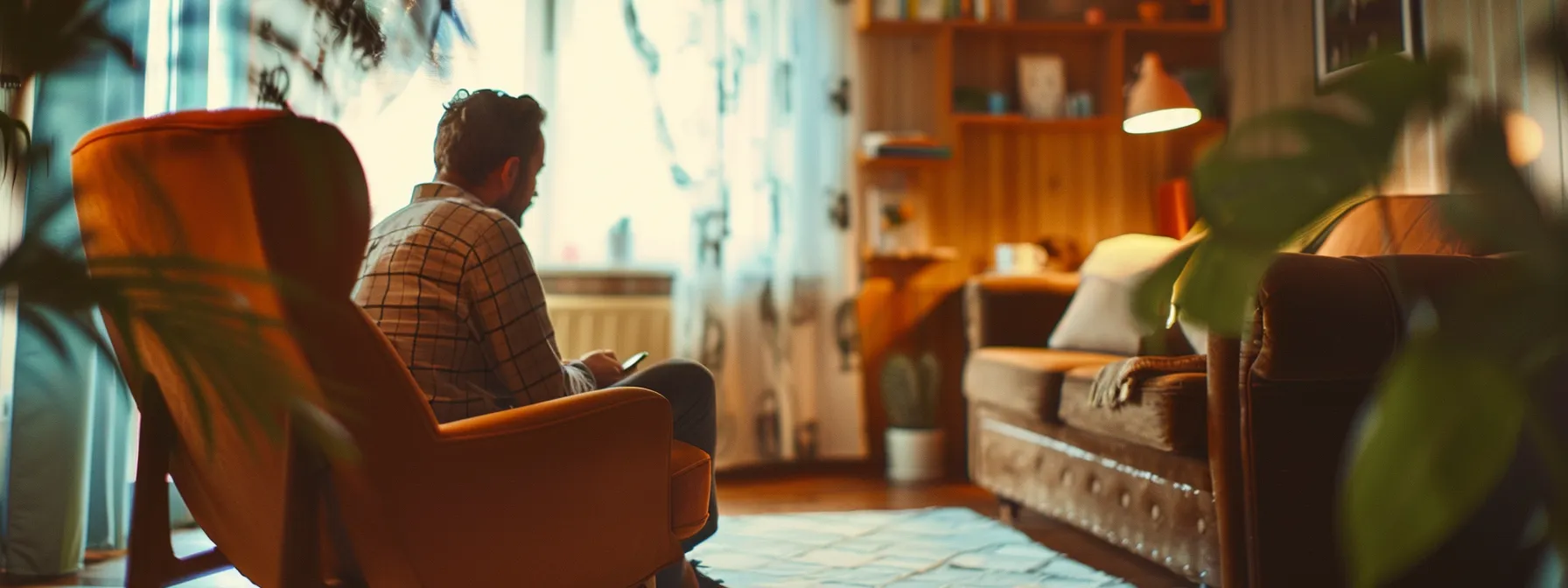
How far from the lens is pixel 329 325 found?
37.5 inches

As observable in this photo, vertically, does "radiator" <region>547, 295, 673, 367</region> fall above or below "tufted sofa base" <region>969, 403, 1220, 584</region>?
above

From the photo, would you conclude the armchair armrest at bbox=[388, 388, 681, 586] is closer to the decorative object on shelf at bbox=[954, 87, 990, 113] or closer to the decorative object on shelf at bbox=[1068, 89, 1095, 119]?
the decorative object on shelf at bbox=[954, 87, 990, 113]

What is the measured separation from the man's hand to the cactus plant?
5.43 ft

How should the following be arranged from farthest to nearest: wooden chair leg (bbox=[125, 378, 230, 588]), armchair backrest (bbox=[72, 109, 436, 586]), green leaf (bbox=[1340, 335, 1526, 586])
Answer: wooden chair leg (bbox=[125, 378, 230, 588]) < armchair backrest (bbox=[72, 109, 436, 586]) < green leaf (bbox=[1340, 335, 1526, 586])

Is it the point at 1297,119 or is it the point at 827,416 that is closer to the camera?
the point at 1297,119

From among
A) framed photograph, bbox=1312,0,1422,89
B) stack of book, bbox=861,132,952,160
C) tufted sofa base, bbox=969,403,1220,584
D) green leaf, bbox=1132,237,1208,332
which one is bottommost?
tufted sofa base, bbox=969,403,1220,584

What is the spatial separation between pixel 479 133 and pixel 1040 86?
2.64 metres

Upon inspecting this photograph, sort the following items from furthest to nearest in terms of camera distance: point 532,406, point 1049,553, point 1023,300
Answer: point 1023,300, point 1049,553, point 532,406

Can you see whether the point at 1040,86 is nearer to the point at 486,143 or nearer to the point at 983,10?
the point at 983,10

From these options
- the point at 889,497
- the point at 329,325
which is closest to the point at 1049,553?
the point at 889,497

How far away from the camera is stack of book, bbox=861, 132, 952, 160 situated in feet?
11.5

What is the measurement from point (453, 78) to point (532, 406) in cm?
236

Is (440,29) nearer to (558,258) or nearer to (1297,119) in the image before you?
(1297,119)

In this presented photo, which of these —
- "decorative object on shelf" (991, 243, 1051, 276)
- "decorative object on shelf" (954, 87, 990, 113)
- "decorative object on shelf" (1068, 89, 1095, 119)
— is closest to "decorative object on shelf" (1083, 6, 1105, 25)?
"decorative object on shelf" (1068, 89, 1095, 119)
